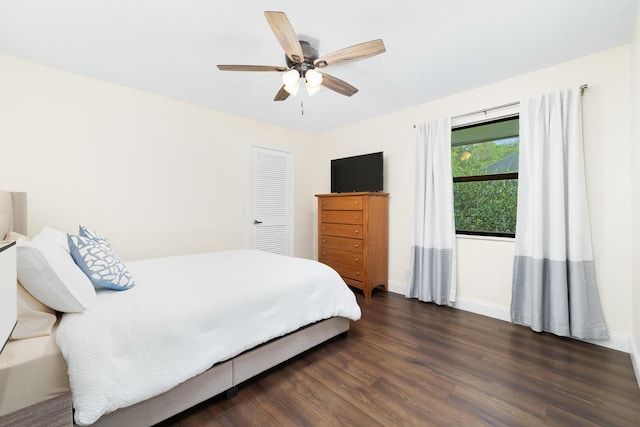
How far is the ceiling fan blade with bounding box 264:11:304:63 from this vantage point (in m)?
1.46

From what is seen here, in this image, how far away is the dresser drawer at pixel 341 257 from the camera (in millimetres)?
3499

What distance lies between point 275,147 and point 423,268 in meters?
2.74

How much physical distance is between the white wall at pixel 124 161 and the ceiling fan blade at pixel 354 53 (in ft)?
6.90

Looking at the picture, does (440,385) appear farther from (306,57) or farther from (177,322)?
(306,57)

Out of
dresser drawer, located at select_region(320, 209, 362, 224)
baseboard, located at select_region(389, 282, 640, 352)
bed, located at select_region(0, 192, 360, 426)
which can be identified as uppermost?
dresser drawer, located at select_region(320, 209, 362, 224)

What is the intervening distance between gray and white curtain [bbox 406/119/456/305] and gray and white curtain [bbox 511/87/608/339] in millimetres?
647

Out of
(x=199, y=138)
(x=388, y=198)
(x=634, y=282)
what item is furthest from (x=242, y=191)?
(x=634, y=282)

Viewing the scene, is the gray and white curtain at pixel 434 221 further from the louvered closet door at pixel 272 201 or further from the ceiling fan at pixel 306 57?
the louvered closet door at pixel 272 201

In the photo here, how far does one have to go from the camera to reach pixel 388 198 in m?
3.71

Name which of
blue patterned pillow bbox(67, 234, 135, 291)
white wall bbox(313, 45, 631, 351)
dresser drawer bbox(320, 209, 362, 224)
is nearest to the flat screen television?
white wall bbox(313, 45, 631, 351)

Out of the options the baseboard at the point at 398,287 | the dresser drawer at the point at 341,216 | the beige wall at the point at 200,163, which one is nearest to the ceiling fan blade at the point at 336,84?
the beige wall at the point at 200,163

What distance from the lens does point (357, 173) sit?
3.91m

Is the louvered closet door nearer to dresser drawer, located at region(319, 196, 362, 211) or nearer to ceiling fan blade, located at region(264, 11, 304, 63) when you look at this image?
dresser drawer, located at region(319, 196, 362, 211)

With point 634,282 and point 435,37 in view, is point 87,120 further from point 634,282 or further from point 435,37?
point 634,282
